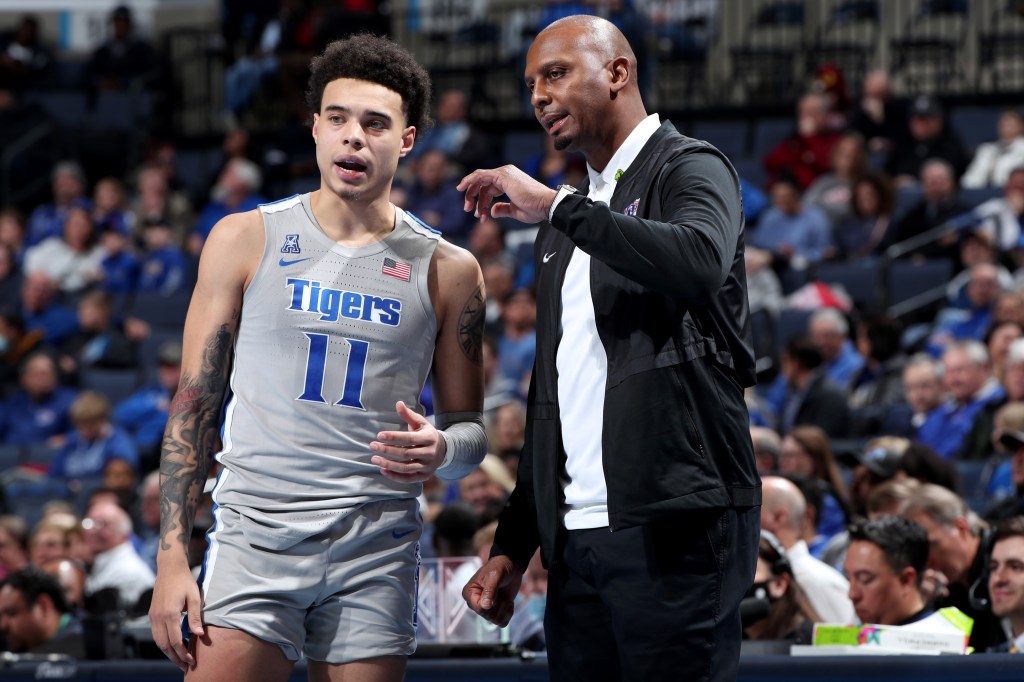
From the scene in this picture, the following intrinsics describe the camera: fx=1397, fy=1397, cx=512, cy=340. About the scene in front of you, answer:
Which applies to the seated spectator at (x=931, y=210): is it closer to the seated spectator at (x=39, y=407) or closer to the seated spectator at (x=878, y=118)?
the seated spectator at (x=878, y=118)

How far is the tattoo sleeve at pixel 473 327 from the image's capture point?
117 inches

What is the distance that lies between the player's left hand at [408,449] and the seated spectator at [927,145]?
28.1ft

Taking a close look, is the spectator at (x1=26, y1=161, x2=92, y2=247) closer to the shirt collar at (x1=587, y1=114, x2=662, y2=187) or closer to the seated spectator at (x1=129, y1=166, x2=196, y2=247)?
the seated spectator at (x1=129, y1=166, x2=196, y2=247)

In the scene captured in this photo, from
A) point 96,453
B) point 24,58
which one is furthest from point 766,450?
point 24,58

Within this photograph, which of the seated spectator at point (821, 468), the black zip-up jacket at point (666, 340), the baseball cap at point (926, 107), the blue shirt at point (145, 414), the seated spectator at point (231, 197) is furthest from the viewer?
the seated spectator at point (231, 197)

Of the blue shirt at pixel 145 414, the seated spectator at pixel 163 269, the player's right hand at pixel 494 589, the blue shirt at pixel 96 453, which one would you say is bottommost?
the blue shirt at pixel 96 453

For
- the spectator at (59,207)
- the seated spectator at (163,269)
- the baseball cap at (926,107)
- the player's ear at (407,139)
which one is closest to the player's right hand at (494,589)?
the player's ear at (407,139)

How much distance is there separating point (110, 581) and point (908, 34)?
9.07 metres

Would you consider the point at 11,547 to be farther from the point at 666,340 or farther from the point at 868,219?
the point at 868,219

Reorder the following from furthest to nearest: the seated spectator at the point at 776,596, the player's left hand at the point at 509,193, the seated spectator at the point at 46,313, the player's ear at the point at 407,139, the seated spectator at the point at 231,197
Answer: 1. the seated spectator at the point at 231,197
2. the seated spectator at the point at 46,313
3. the seated spectator at the point at 776,596
4. the player's ear at the point at 407,139
5. the player's left hand at the point at 509,193

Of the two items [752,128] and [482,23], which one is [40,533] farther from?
[482,23]

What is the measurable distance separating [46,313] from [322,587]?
938 centimetres

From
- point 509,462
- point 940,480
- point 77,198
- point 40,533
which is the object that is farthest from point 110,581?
point 77,198

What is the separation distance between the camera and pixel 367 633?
2688 millimetres
